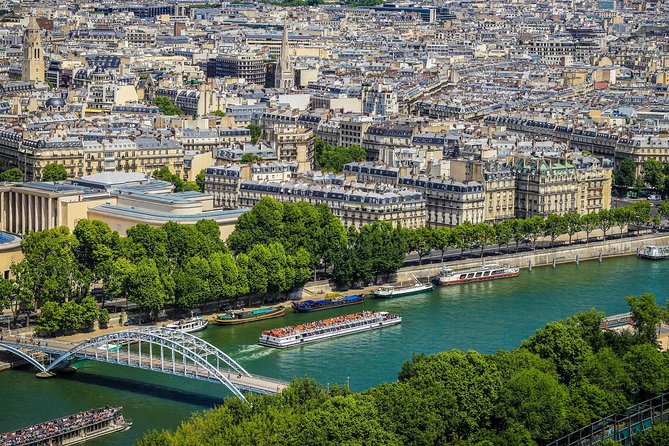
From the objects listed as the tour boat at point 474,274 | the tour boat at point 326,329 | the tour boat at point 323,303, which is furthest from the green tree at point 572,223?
the tour boat at point 326,329

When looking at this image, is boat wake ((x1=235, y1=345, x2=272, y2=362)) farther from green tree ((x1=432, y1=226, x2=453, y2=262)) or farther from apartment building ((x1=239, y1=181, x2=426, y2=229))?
apartment building ((x1=239, y1=181, x2=426, y2=229))

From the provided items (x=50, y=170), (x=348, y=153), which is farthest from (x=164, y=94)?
(x=50, y=170)

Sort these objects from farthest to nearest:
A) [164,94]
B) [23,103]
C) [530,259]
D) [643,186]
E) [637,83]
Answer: [637,83] → [164,94] → [23,103] → [643,186] → [530,259]

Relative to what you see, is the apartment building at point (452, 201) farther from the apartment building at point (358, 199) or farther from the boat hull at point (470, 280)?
the boat hull at point (470, 280)

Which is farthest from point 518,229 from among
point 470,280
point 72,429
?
point 72,429

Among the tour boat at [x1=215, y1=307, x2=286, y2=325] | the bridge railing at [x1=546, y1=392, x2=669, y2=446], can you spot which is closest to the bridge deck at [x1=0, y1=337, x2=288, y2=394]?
the tour boat at [x1=215, y1=307, x2=286, y2=325]

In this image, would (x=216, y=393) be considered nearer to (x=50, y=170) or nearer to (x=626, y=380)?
(x=626, y=380)
